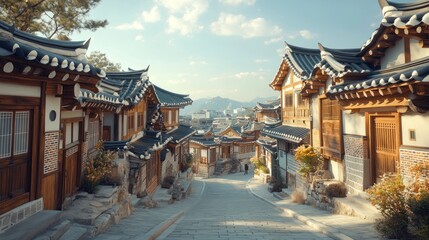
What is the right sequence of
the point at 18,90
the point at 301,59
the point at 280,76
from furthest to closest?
the point at 280,76, the point at 301,59, the point at 18,90

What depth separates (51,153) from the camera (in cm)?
724

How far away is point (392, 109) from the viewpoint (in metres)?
9.43

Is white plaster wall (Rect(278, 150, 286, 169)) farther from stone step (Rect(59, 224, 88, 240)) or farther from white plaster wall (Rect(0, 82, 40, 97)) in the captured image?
white plaster wall (Rect(0, 82, 40, 97))

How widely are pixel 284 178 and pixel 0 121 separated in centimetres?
1987

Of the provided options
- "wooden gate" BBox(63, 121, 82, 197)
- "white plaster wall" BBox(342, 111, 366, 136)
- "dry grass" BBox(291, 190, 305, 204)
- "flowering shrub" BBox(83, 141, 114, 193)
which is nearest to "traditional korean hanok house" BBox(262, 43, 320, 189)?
"dry grass" BBox(291, 190, 305, 204)

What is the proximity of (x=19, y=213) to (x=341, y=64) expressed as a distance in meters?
10.9

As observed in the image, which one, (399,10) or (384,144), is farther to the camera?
(384,144)

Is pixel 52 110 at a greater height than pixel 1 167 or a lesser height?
greater

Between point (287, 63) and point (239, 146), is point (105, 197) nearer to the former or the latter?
point (287, 63)

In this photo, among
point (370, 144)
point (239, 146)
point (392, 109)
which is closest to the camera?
point (392, 109)

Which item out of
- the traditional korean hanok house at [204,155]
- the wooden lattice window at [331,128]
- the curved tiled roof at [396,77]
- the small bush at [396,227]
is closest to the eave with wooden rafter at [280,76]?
the wooden lattice window at [331,128]

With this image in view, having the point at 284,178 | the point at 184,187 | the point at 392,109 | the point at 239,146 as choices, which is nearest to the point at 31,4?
the point at 184,187

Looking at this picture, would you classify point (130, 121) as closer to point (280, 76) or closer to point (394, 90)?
point (280, 76)

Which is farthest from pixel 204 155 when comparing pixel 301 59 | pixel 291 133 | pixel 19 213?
pixel 19 213
